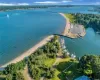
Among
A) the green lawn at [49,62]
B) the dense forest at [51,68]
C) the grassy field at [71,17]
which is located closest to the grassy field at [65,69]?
the dense forest at [51,68]

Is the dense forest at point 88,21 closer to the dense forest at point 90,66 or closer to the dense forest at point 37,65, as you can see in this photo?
the dense forest at point 37,65

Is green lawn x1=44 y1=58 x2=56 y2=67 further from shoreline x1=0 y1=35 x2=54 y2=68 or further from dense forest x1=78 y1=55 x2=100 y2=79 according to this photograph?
dense forest x1=78 y1=55 x2=100 y2=79

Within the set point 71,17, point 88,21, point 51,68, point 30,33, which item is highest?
point 71,17

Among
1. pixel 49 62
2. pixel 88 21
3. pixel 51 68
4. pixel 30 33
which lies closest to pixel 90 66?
pixel 51 68

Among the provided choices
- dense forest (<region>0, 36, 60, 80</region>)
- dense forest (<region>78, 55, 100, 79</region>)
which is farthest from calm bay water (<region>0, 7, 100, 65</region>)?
dense forest (<region>78, 55, 100, 79</region>)

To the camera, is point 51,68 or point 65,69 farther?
point 65,69

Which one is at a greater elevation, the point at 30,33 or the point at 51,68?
the point at 30,33

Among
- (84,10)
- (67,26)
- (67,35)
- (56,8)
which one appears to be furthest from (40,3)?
(67,35)

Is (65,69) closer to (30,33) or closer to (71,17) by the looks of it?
(30,33)
